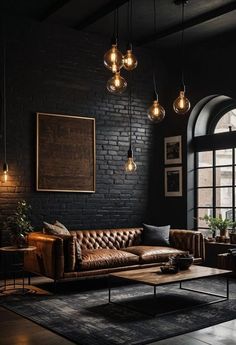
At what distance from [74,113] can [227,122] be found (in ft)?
9.05

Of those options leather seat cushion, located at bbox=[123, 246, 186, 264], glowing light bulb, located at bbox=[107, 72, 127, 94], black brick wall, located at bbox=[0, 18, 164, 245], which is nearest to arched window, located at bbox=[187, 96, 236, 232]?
black brick wall, located at bbox=[0, 18, 164, 245]

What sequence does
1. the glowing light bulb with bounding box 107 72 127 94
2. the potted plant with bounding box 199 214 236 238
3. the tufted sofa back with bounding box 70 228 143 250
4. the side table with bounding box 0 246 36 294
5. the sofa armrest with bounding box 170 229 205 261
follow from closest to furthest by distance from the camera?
the glowing light bulb with bounding box 107 72 127 94
the side table with bounding box 0 246 36 294
the tufted sofa back with bounding box 70 228 143 250
the sofa armrest with bounding box 170 229 205 261
the potted plant with bounding box 199 214 236 238

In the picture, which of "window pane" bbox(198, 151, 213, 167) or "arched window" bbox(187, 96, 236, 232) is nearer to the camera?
"arched window" bbox(187, 96, 236, 232)

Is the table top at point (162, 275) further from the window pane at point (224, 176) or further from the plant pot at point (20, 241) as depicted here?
the window pane at point (224, 176)

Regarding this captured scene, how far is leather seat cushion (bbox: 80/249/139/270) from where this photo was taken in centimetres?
622

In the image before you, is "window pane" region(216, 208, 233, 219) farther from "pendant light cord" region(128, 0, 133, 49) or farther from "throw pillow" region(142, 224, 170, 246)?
"pendant light cord" region(128, 0, 133, 49)

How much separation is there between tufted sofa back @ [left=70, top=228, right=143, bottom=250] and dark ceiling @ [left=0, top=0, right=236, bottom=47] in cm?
335

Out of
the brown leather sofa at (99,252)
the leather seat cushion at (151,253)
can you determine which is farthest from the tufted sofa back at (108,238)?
the leather seat cushion at (151,253)

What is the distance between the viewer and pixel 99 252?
6.59m

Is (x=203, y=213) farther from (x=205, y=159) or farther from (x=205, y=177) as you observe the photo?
(x=205, y=159)

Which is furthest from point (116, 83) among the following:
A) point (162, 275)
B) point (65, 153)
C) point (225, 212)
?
point (225, 212)

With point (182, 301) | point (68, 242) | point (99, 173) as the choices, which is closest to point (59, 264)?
point (68, 242)

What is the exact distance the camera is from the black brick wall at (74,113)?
719cm

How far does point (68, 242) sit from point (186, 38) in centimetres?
426
